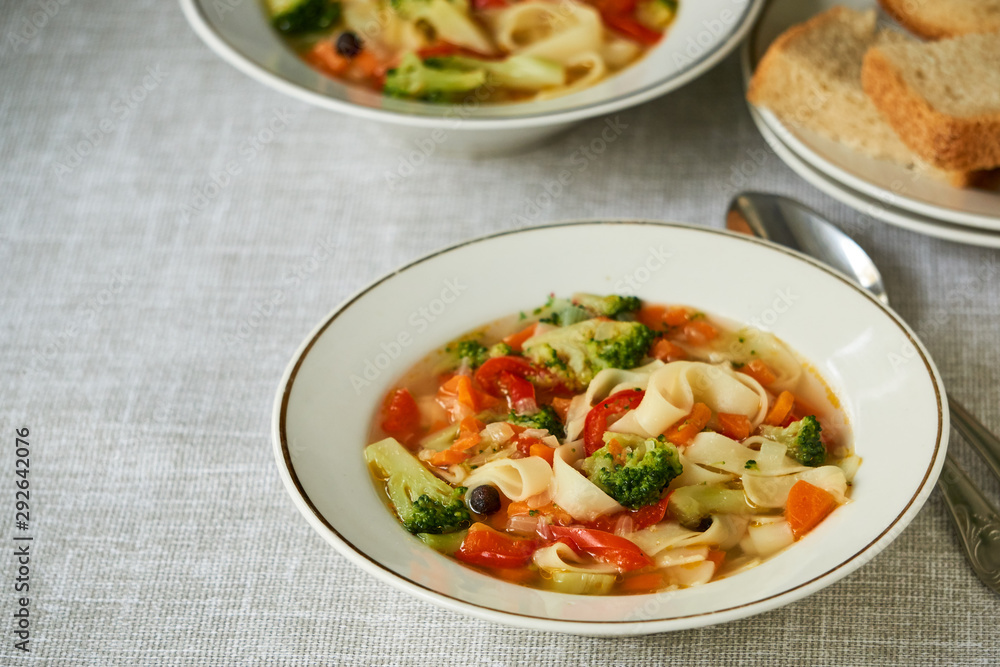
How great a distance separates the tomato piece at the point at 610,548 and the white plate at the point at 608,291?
169 mm

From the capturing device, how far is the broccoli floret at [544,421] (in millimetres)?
2736

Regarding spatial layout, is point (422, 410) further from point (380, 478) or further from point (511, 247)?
point (511, 247)

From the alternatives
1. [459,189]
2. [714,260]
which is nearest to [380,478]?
[714,260]

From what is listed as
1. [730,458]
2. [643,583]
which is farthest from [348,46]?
[643,583]

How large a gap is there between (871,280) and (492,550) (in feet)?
6.48

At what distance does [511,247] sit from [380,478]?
1024 millimetres

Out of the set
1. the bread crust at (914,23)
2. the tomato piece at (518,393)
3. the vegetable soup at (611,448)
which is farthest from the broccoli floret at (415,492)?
the bread crust at (914,23)

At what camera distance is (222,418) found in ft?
10.6

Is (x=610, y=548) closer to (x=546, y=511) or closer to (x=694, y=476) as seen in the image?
(x=546, y=511)

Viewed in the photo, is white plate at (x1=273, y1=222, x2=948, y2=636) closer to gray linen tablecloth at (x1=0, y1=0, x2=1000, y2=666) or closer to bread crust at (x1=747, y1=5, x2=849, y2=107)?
gray linen tablecloth at (x1=0, y1=0, x2=1000, y2=666)

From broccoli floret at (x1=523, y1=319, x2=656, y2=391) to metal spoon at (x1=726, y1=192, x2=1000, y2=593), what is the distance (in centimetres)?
92

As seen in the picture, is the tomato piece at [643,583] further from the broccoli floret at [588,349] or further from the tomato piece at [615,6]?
the tomato piece at [615,6]

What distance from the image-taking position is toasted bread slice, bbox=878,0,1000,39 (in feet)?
13.6

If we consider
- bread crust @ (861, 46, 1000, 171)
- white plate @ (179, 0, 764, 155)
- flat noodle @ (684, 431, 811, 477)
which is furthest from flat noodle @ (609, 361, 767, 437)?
bread crust @ (861, 46, 1000, 171)
